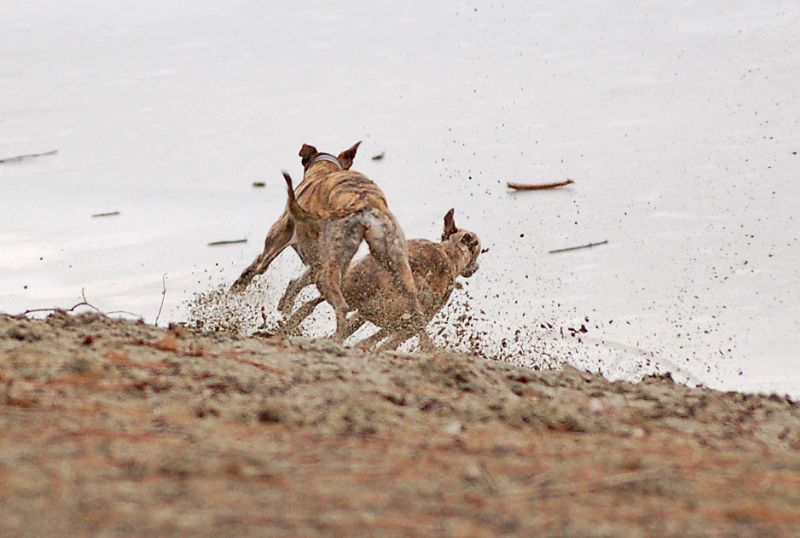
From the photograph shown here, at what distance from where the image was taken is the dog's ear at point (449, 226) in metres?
9.95

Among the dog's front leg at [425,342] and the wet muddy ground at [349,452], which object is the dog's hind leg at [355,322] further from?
the wet muddy ground at [349,452]

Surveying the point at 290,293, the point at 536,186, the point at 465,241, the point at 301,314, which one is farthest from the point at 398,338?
the point at 536,186

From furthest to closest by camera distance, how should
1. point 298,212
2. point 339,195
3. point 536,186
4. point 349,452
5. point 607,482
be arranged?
point 536,186, point 339,195, point 298,212, point 349,452, point 607,482

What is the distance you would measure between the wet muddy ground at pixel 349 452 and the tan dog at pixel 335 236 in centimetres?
236

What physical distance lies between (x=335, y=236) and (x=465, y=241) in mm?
1899

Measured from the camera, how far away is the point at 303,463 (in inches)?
141

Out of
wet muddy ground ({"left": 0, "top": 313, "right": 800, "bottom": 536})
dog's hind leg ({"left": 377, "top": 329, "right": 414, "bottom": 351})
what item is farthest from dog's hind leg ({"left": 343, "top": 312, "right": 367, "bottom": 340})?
wet muddy ground ({"left": 0, "top": 313, "right": 800, "bottom": 536})

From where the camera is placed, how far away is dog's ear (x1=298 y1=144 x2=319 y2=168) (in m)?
9.44

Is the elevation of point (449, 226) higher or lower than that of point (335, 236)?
lower

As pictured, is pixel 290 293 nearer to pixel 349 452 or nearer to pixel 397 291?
pixel 397 291

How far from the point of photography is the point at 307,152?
31.0ft

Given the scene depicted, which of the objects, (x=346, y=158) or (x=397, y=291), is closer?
(x=397, y=291)

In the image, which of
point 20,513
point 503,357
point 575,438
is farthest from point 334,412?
point 503,357

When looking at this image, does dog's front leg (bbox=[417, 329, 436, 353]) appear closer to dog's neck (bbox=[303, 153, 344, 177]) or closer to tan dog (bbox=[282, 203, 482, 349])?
tan dog (bbox=[282, 203, 482, 349])
